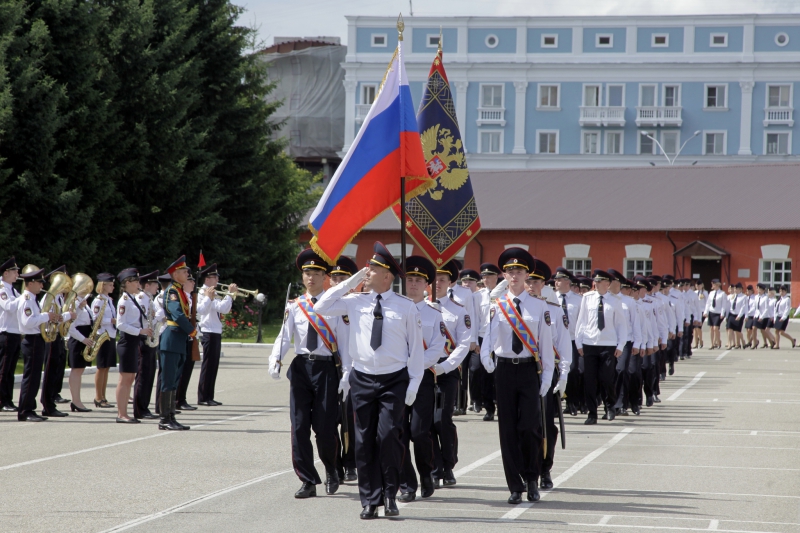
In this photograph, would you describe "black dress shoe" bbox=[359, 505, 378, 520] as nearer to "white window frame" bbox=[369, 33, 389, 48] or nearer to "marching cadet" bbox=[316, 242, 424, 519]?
"marching cadet" bbox=[316, 242, 424, 519]

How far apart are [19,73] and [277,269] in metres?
17.2

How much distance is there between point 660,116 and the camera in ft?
247

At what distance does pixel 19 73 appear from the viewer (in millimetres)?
27984

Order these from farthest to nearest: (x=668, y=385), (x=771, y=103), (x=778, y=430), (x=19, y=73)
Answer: (x=771, y=103)
(x=19, y=73)
(x=668, y=385)
(x=778, y=430)

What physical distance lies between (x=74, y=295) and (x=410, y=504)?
28.1 ft

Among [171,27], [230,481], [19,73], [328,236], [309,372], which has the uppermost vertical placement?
[171,27]

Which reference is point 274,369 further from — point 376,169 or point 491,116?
point 491,116

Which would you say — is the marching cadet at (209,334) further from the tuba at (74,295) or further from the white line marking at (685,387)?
the white line marking at (685,387)

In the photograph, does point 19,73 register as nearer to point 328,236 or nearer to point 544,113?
point 328,236

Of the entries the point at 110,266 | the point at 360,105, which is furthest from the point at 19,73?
the point at 360,105

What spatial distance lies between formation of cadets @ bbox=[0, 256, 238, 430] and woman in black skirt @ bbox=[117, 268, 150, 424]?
1 cm

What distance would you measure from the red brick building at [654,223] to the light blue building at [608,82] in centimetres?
2111

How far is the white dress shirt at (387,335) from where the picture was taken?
862cm

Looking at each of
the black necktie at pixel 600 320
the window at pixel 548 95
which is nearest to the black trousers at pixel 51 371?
the black necktie at pixel 600 320
